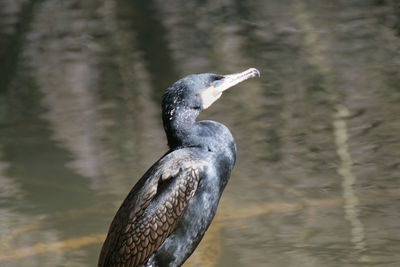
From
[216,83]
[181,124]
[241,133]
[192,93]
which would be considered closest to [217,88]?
[216,83]

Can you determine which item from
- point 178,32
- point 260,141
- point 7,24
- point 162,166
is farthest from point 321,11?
point 162,166

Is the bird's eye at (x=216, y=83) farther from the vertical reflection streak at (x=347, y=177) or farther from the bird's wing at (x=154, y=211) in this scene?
the vertical reflection streak at (x=347, y=177)

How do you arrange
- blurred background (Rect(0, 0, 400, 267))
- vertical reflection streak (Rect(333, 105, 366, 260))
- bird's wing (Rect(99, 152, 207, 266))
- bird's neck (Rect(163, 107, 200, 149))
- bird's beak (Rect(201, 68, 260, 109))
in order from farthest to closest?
blurred background (Rect(0, 0, 400, 267)), vertical reflection streak (Rect(333, 105, 366, 260)), bird's beak (Rect(201, 68, 260, 109)), bird's neck (Rect(163, 107, 200, 149)), bird's wing (Rect(99, 152, 207, 266))

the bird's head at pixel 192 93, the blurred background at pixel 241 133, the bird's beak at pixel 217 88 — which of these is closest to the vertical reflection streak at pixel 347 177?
the blurred background at pixel 241 133

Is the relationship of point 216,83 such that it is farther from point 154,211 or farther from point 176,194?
point 154,211

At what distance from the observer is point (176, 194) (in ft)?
12.1

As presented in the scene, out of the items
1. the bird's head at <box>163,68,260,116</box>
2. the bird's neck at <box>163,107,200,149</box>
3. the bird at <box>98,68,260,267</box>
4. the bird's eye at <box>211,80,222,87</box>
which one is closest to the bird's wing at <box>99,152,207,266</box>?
the bird at <box>98,68,260,267</box>

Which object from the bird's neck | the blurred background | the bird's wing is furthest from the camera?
the blurred background

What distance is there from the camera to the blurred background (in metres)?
5.26

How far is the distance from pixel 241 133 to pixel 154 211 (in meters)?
3.66

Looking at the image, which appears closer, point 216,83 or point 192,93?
point 192,93

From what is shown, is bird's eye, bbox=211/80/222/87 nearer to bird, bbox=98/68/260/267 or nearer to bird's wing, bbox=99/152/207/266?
bird, bbox=98/68/260/267

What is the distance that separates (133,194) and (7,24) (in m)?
12.5

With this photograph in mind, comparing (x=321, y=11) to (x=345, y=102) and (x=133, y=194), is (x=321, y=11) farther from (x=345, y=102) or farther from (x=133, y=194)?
(x=133, y=194)
